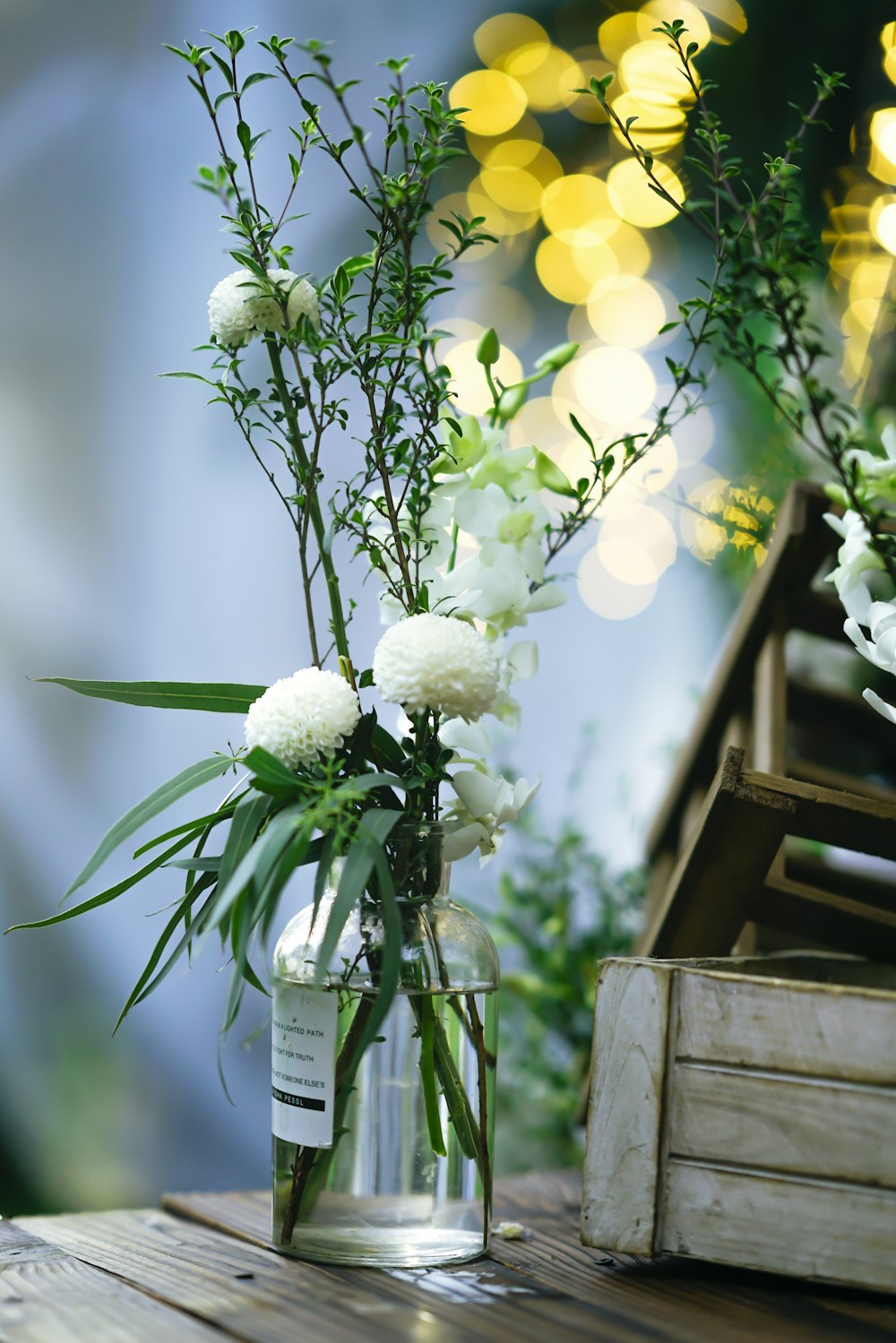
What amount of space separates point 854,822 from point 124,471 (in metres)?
1.11

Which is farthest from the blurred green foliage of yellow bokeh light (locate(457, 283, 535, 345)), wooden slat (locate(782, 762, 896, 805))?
yellow bokeh light (locate(457, 283, 535, 345))

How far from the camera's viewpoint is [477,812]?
78cm

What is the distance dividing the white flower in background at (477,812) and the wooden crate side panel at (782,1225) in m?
0.23

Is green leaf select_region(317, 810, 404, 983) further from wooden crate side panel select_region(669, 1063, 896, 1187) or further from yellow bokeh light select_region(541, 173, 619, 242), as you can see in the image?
yellow bokeh light select_region(541, 173, 619, 242)

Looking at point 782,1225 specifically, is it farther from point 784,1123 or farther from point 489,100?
point 489,100

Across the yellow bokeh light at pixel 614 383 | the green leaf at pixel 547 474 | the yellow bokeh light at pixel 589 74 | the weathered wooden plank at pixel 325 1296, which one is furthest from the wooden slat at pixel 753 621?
the yellow bokeh light at pixel 589 74

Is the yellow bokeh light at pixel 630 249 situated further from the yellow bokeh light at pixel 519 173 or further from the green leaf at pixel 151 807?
the green leaf at pixel 151 807

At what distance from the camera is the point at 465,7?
1751mm

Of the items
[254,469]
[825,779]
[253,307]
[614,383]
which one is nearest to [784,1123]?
[825,779]

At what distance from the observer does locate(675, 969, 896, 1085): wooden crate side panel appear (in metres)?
0.66

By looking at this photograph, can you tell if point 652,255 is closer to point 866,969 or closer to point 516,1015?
point 516,1015

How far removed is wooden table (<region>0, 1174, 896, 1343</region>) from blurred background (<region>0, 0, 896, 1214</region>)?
732mm

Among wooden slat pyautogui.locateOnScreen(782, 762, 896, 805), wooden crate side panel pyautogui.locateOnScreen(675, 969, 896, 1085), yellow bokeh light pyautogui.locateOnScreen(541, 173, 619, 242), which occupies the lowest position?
wooden crate side panel pyautogui.locateOnScreen(675, 969, 896, 1085)

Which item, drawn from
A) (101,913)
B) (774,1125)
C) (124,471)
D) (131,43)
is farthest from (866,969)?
(131,43)
